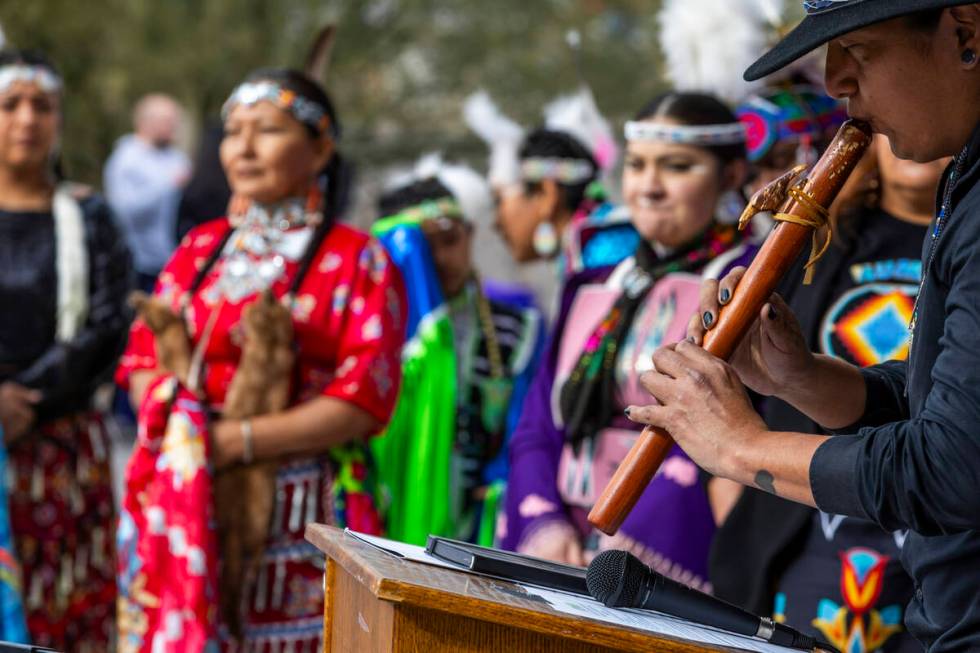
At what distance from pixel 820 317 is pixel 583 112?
346 centimetres

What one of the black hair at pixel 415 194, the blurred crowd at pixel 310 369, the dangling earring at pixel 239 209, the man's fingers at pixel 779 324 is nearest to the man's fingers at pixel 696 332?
the man's fingers at pixel 779 324

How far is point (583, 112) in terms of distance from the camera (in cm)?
639

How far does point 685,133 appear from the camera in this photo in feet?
12.3

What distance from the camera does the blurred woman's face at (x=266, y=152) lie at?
3941 millimetres

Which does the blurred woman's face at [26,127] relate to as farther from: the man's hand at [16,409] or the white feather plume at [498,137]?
the white feather plume at [498,137]

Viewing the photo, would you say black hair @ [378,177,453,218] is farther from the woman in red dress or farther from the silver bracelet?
the silver bracelet

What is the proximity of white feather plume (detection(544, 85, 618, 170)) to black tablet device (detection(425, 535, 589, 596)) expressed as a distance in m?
4.36

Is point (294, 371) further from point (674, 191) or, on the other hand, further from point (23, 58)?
point (23, 58)

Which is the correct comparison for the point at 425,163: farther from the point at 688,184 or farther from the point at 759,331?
the point at 759,331

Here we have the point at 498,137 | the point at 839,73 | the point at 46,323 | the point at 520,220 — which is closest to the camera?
the point at 839,73

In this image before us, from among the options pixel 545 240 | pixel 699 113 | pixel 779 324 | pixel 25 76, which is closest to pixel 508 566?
pixel 779 324

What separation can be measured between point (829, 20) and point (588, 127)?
455 centimetres

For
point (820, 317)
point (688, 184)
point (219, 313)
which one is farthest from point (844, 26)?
point (219, 313)

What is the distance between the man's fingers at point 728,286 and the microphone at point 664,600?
1.31 feet
